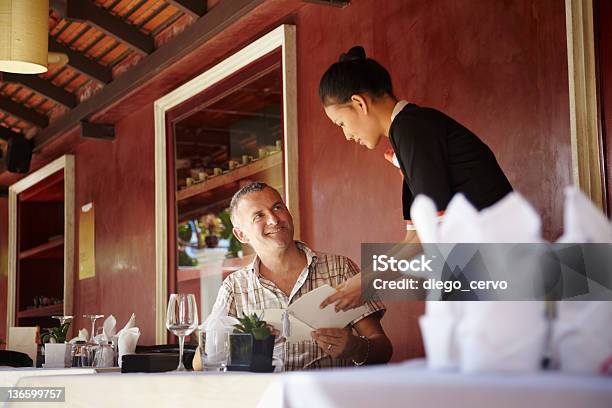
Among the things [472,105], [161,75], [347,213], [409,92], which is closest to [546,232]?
[472,105]

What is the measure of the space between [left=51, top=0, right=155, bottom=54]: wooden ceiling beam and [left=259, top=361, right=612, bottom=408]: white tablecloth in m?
4.84

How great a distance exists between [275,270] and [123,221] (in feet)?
13.3

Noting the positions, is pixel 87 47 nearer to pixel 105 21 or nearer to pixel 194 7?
pixel 105 21

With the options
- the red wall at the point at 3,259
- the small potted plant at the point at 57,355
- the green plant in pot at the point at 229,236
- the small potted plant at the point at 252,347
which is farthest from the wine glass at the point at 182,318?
the red wall at the point at 3,259

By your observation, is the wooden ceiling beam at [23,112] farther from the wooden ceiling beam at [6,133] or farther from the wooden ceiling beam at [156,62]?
the wooden ceiling beam at [6,133]

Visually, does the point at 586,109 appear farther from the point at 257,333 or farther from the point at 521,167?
the point at 257,333

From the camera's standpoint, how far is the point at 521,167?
3195mm

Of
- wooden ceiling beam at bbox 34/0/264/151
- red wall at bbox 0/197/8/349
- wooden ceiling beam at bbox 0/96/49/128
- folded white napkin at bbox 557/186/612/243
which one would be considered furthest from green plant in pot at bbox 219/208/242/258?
red wall at bbox 0/197/8/349

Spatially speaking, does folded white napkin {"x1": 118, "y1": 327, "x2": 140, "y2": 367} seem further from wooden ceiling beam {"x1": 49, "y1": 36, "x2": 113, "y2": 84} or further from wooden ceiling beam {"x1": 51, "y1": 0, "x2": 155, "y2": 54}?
wooden ceiling beam {"x1": 49, "y1": 36, "x2": 113, "y2": 84}

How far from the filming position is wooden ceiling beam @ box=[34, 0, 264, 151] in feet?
15.7

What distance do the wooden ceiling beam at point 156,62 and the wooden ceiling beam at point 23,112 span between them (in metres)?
0.15

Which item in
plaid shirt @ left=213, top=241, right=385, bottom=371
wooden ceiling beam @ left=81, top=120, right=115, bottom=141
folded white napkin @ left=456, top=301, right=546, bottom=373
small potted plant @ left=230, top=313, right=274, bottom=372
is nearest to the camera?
folded white napkin @ left=456, top=301, right=546, bottom=373

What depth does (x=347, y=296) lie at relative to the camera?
248 cm

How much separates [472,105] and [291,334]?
1435mm
